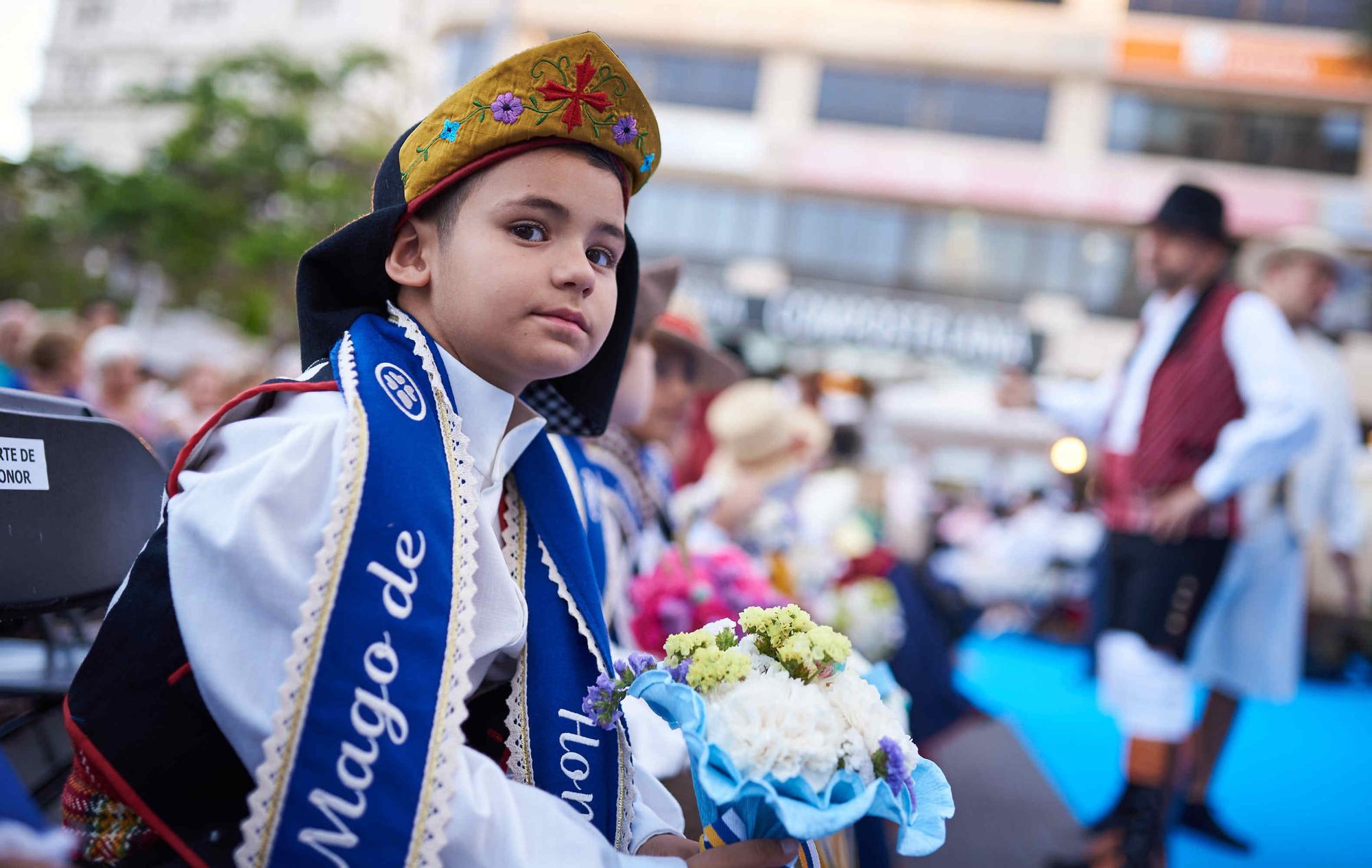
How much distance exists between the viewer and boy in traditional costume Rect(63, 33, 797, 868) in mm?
1025

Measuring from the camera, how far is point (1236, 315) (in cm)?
365

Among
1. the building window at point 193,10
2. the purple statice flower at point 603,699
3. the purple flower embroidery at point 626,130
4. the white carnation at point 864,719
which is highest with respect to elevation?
the building window at point 193,10

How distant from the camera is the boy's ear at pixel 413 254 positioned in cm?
134

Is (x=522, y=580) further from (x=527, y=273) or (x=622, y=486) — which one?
(x=622, y=486)

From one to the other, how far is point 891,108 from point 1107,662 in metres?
20.4

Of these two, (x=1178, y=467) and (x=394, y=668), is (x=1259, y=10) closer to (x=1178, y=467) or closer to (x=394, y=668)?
(x=1178, y=467)

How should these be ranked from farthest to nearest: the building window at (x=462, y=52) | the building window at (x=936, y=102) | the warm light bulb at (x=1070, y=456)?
the building window at (x=936, y=102) → the building window at (x=462, y=52) → the warm light bulb at (x=1070, y=456)

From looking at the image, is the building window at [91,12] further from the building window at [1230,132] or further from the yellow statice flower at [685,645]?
the building window at [1230,132]

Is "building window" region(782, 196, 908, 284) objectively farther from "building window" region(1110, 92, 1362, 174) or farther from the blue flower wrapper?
the blue flower wrapper

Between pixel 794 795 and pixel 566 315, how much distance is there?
64cm

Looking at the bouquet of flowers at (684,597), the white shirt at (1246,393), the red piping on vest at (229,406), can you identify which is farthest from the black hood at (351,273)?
the white shirt at (1246,393)

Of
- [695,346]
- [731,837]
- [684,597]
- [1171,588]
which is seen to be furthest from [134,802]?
[1171,588]

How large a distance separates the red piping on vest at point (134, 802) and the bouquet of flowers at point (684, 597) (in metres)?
1.49

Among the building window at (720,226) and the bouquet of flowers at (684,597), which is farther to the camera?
the building window at (720,226)
